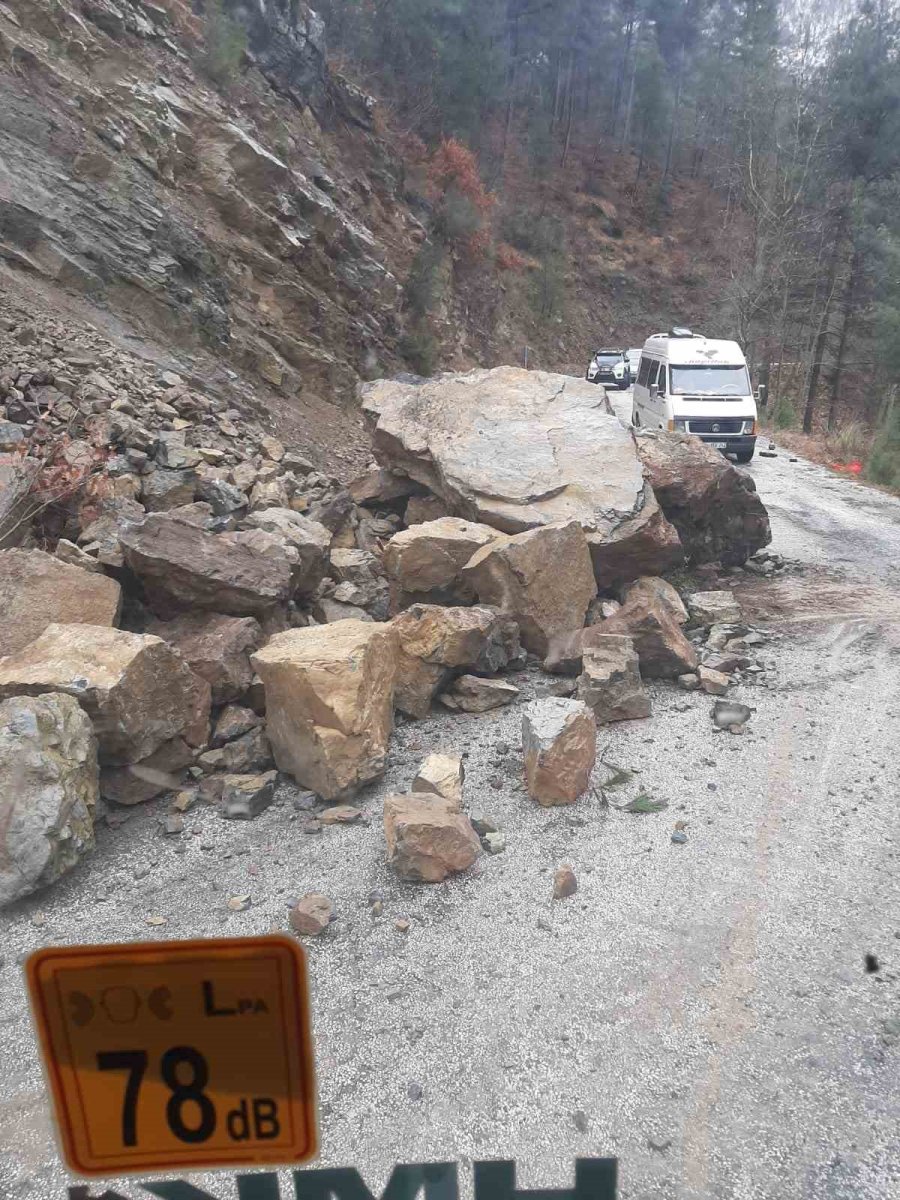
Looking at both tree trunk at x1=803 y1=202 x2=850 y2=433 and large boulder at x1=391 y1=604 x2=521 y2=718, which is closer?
large boulder at x1=391 y1=604 x2=521 y2=718

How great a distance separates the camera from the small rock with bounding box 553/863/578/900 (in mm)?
3906

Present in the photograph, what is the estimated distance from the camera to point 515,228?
37.8 m

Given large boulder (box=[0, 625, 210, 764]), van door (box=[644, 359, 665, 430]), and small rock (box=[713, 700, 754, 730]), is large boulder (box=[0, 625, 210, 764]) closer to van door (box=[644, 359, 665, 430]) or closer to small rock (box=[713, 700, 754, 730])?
small rock (box=[713, 700, 754, 730])

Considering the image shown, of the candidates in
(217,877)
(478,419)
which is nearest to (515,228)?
(478,419)

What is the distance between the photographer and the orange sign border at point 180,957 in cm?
96

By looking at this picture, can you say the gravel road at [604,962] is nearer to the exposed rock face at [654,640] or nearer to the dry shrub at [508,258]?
the exposed rock face at [654,640]

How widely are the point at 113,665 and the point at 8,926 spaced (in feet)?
4.53

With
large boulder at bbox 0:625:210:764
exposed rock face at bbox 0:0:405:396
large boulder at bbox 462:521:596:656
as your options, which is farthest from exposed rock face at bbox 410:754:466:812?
exposed rock face at bbox 0:0:405:396

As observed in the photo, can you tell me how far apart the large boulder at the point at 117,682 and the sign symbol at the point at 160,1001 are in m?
3.64

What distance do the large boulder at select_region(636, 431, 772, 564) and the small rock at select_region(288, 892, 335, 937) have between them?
18.2 ft

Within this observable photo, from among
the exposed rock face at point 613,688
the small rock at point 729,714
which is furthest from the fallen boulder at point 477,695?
the small rock at point 729,714

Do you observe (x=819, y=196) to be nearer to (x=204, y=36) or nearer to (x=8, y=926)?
(x=204, y=36)

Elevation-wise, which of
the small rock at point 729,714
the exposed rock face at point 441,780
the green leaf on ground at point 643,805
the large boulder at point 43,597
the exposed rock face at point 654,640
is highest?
the large boulder at point 43,597

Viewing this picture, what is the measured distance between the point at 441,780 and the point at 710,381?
12.5 m
